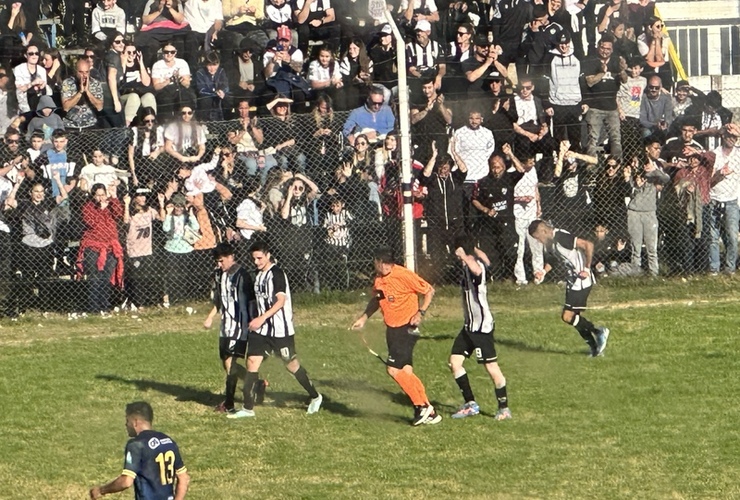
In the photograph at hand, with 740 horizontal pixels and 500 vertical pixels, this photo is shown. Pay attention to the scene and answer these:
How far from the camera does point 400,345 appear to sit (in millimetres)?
Answer: 13867

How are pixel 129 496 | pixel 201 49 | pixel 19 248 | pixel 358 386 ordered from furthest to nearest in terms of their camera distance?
1. pixel 201 49
2. pixel 19 248
3. pixel 358 386
4. pixel 129 496

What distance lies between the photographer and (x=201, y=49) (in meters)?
20.7

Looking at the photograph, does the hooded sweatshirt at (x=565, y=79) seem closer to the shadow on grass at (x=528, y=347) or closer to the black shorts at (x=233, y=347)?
the shadow on grass at (x=528, y=347)

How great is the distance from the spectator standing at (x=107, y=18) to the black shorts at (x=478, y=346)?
9.20 metres

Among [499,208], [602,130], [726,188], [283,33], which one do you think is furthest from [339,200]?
Result: [726,188]

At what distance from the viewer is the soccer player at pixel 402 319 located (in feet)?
45.5

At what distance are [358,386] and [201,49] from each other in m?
7.11

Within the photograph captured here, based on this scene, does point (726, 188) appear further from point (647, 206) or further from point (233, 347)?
point (233, 347)

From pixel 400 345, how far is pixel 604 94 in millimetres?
7739

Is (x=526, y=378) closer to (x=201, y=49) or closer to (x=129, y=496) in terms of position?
(x=129, y=496)

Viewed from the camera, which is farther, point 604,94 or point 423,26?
point 423,26

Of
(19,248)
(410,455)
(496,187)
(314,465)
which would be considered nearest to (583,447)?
(410,455)

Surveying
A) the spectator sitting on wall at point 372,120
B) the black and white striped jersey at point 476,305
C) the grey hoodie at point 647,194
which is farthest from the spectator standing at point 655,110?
the black and white striped jersey at point 476,305

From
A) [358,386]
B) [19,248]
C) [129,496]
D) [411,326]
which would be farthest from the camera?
[19,248]
